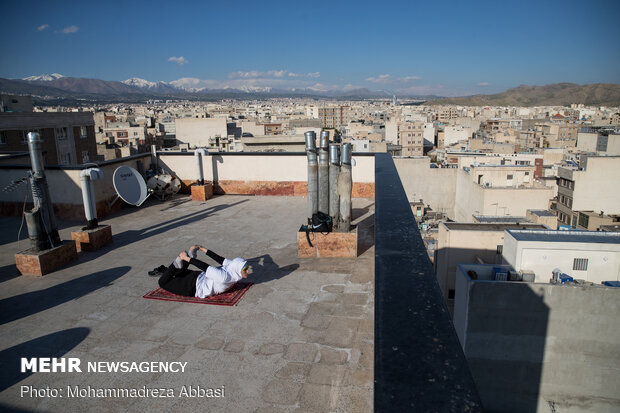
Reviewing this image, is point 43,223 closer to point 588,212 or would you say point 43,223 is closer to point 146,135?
point 588,212

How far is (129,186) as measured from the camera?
7844 millimetres

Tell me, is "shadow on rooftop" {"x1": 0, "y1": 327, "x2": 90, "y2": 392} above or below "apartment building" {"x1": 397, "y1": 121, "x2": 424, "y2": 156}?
above

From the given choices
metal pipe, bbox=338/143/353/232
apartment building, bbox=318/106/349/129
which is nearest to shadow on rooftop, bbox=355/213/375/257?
metal pipe, bbox=338/143/353/232

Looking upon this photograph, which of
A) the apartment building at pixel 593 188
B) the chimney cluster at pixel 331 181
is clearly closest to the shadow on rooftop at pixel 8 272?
the chimney cluster at pixel 331 181

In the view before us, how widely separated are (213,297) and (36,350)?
4.93 ft

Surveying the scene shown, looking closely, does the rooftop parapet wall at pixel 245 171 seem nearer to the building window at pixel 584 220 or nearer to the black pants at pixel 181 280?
the black pants at pixel 181 280

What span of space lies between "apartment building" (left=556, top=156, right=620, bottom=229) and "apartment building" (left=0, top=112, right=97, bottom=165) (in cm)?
3650

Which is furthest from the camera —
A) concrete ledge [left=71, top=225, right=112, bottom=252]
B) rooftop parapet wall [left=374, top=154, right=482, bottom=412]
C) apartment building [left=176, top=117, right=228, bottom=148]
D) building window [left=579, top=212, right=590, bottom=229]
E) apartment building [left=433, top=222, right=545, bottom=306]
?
apartment building [left=176, top=117, right=228, bottom=148]

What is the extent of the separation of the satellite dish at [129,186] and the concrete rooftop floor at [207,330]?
176 centimetres

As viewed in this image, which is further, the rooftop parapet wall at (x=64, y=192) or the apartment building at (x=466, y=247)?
the apartment building at (x=466, y=247)

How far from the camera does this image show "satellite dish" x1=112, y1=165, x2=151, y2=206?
24.7 ft

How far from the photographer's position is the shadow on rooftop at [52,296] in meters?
4.02

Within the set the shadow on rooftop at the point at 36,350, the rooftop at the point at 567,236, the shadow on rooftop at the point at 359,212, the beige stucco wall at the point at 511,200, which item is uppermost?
the shadow on rooftop at the point at 359,212

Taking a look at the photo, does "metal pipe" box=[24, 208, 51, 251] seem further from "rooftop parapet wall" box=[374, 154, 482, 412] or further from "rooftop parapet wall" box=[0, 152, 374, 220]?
"rooftop parapet wall" box=[374, 154, 482, 412]
